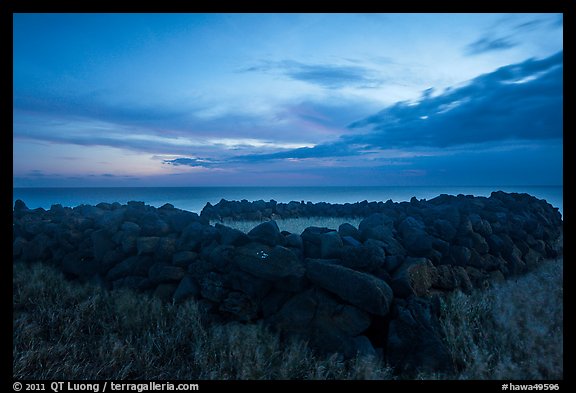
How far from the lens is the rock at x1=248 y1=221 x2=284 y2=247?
670 cm

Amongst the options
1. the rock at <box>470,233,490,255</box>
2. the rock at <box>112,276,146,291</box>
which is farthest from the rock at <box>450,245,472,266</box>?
the rock at <box>112,276,146,291</box>

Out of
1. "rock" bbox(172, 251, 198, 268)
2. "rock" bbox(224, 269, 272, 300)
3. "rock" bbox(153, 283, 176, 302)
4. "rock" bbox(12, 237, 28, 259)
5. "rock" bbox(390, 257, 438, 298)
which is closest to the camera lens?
"rock" bbox(390, 257, 438, 298)

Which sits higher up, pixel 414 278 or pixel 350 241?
pixel 350 241

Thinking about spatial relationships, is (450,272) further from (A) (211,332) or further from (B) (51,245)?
(B) (51,245)

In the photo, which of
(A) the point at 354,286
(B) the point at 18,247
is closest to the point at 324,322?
(A) the point at 354,286

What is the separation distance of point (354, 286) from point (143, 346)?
319cm

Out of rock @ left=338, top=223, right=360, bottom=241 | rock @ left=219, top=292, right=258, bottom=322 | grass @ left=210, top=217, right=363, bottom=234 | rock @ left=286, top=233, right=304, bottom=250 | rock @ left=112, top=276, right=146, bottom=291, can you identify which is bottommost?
rock @ left=219, top=292, right=258, bottom=322

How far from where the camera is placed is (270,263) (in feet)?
19.8

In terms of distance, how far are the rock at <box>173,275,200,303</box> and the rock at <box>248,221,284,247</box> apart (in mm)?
1307

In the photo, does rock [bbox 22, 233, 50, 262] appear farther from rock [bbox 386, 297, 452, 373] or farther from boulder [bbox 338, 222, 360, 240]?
rock [bbox 386, 297, 452, 373]
